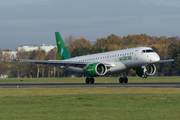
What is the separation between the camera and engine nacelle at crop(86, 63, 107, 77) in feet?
149

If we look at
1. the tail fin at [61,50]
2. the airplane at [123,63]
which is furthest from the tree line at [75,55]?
the airplane at [123,63]

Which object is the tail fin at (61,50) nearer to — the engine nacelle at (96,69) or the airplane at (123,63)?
the airplane at (123,63)

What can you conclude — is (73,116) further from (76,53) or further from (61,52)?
(76,53)

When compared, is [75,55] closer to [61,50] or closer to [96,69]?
[61,50]

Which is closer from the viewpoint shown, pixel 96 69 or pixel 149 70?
pixel 96 69

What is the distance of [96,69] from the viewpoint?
45.4 meters

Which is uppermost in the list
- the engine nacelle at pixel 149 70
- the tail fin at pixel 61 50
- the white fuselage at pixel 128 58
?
the tail fin at pixel 61 50

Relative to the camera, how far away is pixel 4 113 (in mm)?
15680

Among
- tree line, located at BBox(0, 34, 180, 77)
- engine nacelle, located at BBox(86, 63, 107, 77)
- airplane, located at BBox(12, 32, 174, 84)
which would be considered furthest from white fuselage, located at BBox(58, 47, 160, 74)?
tree line, located at BBox(0, 34, 180, 77)

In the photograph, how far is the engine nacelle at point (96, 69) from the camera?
1784 inches

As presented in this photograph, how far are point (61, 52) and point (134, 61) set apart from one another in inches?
767

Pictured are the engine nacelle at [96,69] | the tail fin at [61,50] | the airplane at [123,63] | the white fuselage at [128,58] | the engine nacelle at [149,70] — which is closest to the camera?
the white fuselage at [128,58]

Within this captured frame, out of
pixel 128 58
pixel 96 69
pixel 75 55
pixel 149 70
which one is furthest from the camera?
pixel 75 55

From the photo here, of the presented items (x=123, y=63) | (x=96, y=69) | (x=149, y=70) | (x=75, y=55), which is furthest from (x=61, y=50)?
(x=75, y=55)
